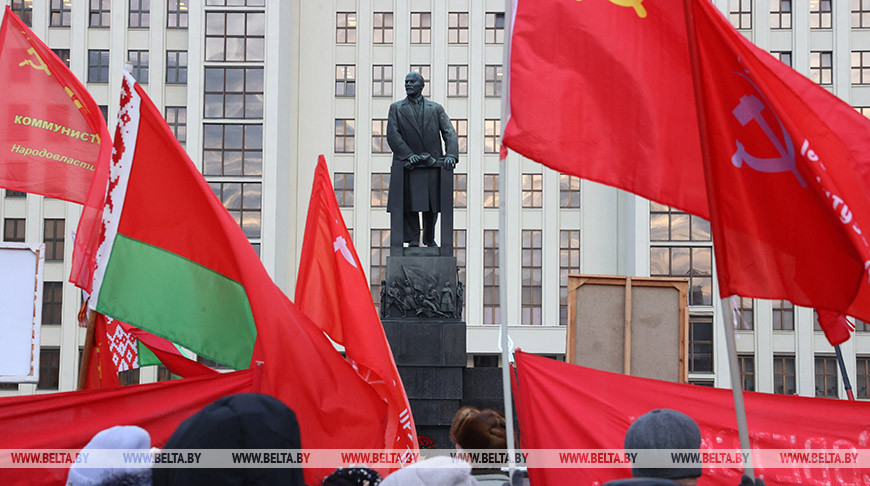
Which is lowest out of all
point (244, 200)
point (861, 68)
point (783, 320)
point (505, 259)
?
point (783, 320)

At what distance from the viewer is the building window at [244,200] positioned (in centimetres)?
4244

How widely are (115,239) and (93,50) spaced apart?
4102 cm

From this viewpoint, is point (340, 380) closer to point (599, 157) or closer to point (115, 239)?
point (115, 239)

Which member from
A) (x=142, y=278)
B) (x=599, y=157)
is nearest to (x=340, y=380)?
(x=142, y=278)

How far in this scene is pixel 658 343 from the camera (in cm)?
912

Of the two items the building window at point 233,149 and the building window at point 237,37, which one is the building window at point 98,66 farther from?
the building window at point 233,149

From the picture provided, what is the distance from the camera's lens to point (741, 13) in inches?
1762

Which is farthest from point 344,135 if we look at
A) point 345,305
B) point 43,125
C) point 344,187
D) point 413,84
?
point 345,305

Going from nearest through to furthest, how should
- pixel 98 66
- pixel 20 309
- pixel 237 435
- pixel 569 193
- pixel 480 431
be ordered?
pixel 237 435 → pixel 480 431 → pixel 20 309 → pixel 569 193 → pixel 98 66

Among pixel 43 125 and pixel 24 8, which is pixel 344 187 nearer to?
pixel 24 8

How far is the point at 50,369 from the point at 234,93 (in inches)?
561

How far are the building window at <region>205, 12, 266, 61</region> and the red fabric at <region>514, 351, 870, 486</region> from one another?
39.9m

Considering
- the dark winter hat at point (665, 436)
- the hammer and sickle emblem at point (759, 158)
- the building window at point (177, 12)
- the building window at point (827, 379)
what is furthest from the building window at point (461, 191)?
the dark winter hat at point (665, 436)

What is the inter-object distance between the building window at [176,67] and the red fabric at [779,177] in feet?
136
